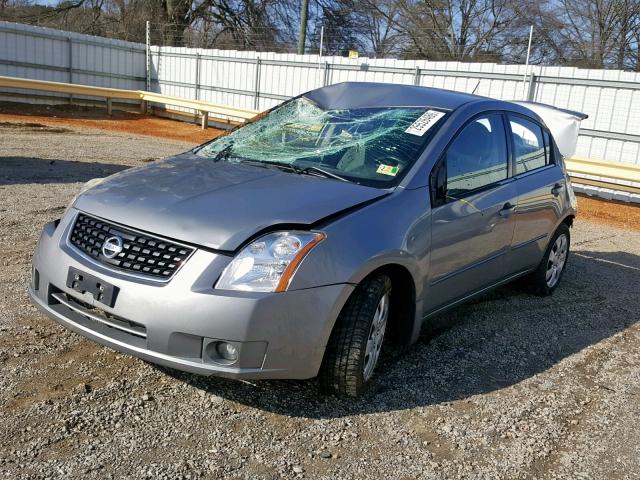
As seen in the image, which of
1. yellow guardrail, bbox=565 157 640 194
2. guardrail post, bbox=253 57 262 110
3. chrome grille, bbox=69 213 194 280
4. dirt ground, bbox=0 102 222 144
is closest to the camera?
chrome grille, bbox=69 213 194 280

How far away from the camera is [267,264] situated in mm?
2924

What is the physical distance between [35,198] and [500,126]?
564 centimetres

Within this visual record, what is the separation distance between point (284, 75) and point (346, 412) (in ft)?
58.7

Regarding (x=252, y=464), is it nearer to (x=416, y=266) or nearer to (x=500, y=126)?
(x=416, y=266)

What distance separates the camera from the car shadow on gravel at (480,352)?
11.2ft

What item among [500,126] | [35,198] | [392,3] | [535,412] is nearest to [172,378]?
[535,412]

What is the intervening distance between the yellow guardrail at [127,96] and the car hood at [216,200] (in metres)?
15.2

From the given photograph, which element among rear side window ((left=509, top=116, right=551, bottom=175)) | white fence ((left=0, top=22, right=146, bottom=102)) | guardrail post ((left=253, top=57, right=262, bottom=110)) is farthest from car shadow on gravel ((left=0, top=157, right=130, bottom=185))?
white fence ((left=0, top=22, right=146, bottom=102))

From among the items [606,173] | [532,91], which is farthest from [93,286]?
[532,91]

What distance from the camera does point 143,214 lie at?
3.11 m

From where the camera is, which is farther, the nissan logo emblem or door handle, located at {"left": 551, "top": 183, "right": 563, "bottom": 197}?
door handle, located at {"left": 551, "top": 183, "right": 563, "bottom": 197}

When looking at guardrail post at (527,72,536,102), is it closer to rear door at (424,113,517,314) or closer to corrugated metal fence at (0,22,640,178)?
corrugated metal fence at (0,22,640,178)

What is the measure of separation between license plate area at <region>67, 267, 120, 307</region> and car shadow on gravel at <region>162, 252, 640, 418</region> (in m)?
0.74

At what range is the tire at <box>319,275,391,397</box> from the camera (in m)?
3.18
